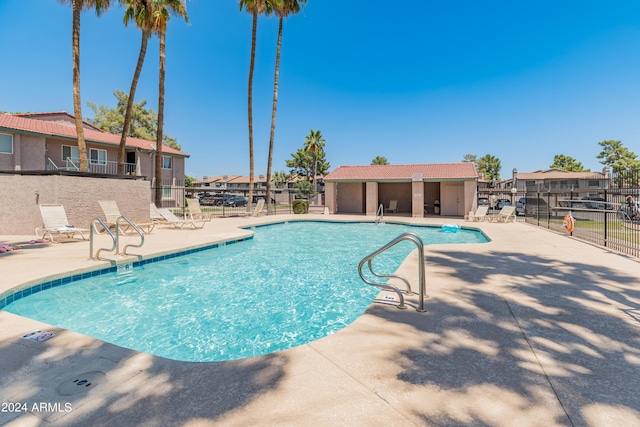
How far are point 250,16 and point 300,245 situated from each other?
18.2 m

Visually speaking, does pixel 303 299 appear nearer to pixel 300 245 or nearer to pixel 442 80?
pixel 300 245

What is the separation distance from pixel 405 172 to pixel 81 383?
886 inches

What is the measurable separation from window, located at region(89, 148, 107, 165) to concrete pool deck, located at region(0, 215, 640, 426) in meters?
24.4

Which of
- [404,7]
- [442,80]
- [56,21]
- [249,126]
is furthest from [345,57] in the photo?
[56,21]

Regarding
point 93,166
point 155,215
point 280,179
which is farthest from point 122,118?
point 155,215

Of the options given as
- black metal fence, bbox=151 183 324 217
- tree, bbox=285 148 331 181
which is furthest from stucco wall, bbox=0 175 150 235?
tree, bbox=285 148 331 181

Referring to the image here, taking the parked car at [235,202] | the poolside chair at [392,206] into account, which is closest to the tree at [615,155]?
the poolside chair at [392,206]

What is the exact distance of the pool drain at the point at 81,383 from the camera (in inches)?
85.7

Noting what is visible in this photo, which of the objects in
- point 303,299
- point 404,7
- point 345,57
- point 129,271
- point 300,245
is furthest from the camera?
point 345,57

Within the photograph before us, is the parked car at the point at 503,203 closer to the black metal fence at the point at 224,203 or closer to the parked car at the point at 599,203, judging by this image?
the parked car at the point at 599,203

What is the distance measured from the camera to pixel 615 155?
50.7 m

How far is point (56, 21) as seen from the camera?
17578 millimetres

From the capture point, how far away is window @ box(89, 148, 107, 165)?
75.7 feet

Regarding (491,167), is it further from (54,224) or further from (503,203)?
(54,224)
